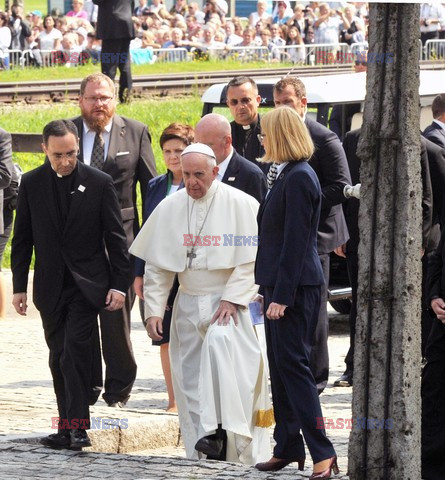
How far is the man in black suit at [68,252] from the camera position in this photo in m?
9.07

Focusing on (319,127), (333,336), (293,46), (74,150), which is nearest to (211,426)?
(74,150)

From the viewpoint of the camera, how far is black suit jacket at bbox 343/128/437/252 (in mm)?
10688

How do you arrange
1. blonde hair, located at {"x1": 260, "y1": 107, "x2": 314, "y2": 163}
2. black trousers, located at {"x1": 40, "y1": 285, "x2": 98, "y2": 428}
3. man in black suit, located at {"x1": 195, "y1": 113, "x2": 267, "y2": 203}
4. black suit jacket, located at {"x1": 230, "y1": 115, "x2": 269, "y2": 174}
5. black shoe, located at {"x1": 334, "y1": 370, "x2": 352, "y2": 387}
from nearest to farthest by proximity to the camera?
1. blonde hair, located at {"x1": 260, "y1": 107, "x2": 314, "y2": 163}
2. black trousers, located at {"x1": 40, "y1": 285, "x2": 98, "y2": 428}
3. man in black suit, located at {"x1": 195, "y1": 113, "x2": 267, "y2": 203}
4. black suit jacket, located at {"x1": 230, "y1": 115, "x2": 269, "y2": 174}
5. black shoe, located at {"x1": 334, "y1": 370, "x2": 352, "y2": 387}

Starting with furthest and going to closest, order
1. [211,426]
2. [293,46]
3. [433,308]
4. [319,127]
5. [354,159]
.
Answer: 1. [293,46]
2. [354,159]
3. [319,127]
4. [211,426]
5. [433,308]

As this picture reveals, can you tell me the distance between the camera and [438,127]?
12.2 m

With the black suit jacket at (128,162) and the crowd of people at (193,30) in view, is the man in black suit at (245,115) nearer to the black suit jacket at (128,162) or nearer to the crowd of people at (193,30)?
the black suit jacket at (128,162)

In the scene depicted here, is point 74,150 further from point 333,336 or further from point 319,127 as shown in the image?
point 333,336

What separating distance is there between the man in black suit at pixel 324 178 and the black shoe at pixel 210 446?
1.59 meters

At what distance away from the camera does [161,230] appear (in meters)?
9.08

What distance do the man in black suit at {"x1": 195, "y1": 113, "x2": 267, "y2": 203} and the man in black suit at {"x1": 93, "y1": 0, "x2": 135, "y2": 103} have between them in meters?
13.2

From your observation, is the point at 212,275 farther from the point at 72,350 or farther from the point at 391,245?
the point at 391,245

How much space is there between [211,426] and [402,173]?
234 cm

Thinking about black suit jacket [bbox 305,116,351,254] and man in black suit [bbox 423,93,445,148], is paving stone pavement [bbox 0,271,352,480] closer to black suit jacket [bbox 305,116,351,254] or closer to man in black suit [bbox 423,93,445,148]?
black suit jacket [bbox 305,116,351,254]

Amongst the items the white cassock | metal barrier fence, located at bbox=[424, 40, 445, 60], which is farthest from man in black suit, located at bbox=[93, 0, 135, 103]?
the white cassock
